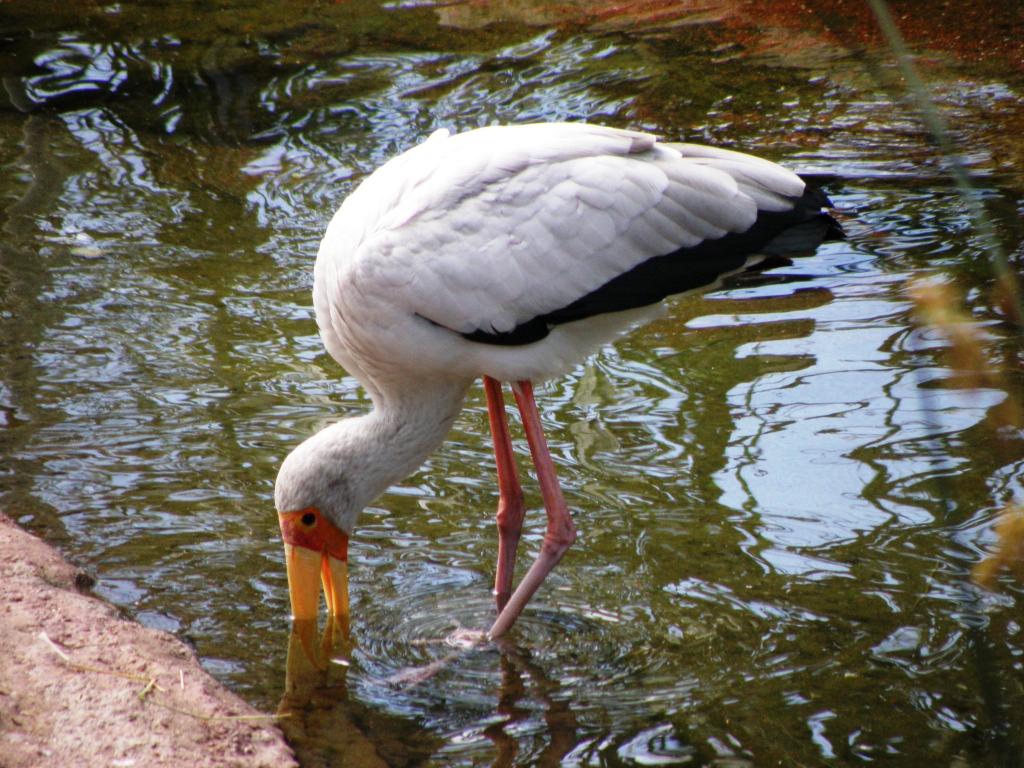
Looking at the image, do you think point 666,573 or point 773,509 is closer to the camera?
point 666,573

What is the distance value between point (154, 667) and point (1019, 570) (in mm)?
2667

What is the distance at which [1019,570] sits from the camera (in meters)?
4.07

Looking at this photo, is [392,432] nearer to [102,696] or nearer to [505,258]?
[505,258]

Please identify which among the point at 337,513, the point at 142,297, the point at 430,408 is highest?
the point at 430,408

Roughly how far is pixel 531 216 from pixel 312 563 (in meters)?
1.31

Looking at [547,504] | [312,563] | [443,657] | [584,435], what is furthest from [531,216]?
[584,435]

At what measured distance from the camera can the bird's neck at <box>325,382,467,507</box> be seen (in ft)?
13.8

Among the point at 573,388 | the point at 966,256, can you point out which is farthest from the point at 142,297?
the point at 966,256

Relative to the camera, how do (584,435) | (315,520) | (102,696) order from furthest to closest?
1. (584,435)
2. (315,520)
3. (102,696)

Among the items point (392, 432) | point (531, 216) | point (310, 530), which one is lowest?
point (310, 530)

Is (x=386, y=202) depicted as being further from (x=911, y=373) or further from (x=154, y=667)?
(x=911, y=373)

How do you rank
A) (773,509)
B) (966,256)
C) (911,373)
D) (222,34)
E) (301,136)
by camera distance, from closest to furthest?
(773,509) → (911,373) → (966,256) → (301,136) → (222,34)

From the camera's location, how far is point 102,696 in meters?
3.24

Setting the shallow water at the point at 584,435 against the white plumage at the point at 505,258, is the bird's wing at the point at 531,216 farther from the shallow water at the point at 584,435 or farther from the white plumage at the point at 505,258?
the shallow water at the point at 584,435
